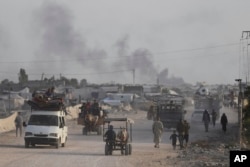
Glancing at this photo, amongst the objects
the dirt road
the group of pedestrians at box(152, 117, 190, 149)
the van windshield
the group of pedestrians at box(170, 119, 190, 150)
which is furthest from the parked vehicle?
the group of pedestrians at box(170, 119, 190, 150)

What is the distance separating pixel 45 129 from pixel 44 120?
3.12 ft

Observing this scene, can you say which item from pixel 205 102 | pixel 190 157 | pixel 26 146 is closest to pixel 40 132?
pixel 26 146

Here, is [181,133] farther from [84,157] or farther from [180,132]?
[84,157]

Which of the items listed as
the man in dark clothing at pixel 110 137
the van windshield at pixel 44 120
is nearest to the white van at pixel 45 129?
the van windshield at pixel 44 120

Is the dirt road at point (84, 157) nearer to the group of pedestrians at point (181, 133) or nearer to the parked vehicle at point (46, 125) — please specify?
the parked vehicle at point (46, 125)

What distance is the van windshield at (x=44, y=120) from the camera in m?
35.2

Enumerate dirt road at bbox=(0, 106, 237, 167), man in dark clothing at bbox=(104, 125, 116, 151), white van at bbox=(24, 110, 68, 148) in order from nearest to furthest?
dirt road at bbox=(0, 106, 237, 167) → man in dark clothing at bbox=(104, 125, 116, 151) → white van at bbox=(24, 110, 68, 148)

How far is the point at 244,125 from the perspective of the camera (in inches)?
1446

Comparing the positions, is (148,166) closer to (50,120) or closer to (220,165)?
(220,165)

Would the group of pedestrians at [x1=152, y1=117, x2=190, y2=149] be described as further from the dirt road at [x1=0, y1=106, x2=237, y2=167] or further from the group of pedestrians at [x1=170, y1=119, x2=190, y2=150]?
the dirt road at [x1=0, y1=106, x2=237, y2=167]

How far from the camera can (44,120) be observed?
116 ft

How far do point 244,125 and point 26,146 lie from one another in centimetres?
1171

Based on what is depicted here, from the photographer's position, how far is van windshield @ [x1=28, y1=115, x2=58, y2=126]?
35.2 meters

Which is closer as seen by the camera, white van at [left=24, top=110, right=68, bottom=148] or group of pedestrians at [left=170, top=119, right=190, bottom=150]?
white van at [left=24, top=110, right=68, bottom=148]
